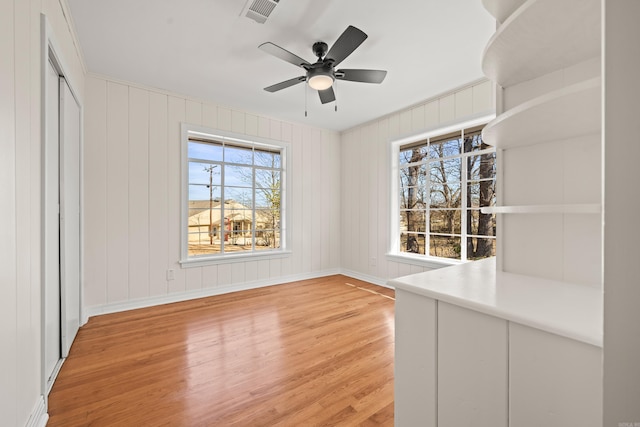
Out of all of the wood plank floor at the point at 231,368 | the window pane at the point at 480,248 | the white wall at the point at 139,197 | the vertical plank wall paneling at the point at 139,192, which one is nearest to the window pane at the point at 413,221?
the window pane at the point at 480,248

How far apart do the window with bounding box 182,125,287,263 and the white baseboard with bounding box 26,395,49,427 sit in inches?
86.5

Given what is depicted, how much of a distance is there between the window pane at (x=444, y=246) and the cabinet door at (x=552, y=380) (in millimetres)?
3095

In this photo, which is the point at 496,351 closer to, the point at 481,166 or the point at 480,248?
the point at 480,248

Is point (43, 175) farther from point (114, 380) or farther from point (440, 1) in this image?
point (440, 1)

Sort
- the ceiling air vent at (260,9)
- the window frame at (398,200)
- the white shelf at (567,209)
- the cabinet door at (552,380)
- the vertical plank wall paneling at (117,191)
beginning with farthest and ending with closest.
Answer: the window frame at (398,200), the vertical plank wall paneling at (117,191), the ceiling air vent at (260,9), the white shelf at (567,209), the cabinet door at (552,380)

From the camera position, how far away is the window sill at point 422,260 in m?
3.66

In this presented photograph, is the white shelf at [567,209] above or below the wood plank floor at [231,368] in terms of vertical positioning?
above

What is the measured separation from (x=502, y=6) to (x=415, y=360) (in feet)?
4.90

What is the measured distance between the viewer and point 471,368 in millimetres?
943

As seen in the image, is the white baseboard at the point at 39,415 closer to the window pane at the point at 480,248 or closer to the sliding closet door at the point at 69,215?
the sliding closet door at the point at 69,215

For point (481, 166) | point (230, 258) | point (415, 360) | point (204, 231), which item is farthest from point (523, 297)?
point (204, 231)

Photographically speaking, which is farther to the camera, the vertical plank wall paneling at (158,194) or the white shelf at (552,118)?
the vertical plank wall paneling at (158,194)

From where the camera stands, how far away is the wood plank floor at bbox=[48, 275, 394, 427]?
1629mm

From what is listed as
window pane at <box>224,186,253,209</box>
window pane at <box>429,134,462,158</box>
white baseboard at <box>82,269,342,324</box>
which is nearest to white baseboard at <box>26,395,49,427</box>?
white baseboard at <box>82,269,342,324</box>
